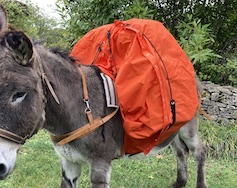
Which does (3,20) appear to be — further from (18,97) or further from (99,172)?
(99,172)

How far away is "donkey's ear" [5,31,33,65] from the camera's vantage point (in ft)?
5.31

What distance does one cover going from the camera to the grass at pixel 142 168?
3744mm

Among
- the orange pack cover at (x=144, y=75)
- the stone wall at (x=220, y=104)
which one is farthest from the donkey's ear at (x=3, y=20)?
the stone wall at (x=220, y=104)

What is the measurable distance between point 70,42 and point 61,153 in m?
3.83

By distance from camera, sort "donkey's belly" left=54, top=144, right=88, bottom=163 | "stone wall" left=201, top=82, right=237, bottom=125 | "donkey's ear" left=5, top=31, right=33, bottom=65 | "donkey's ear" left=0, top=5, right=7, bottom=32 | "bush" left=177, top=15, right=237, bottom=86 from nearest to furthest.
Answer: "donkey's ear" left=5, top=31, right=33, bottom=65 → "donkey's ear" left=0, top=5, right=7, bottom=32 → "donkey's belly" left=54, top=144, right=88, bottom=163 → "bush" left=177, top=15, right=237, bottom=86 → "stone wall" left=201, top=82, right=237, bottom=125

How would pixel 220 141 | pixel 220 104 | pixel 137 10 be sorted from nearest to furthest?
pixel 137 10, pixel 220 141, pixel 220 104

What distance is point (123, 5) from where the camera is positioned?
4.84 meters

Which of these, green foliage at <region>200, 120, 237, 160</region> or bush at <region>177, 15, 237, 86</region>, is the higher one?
bush at <region>177, 15, 237, 86</region>

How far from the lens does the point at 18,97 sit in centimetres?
171

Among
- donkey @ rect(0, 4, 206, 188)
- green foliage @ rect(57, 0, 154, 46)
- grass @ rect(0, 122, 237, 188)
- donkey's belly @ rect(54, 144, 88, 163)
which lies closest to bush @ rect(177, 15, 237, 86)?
green foliage @ rect(57, 0, 154, 46)

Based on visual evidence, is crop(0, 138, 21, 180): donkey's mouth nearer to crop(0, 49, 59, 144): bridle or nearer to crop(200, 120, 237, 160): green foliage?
crop(0, 49, 59, 144): bridle

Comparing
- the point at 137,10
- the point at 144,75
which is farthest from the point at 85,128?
the point at 137,10

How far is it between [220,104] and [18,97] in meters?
4.27

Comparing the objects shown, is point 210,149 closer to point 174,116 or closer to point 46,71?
point 174,116
